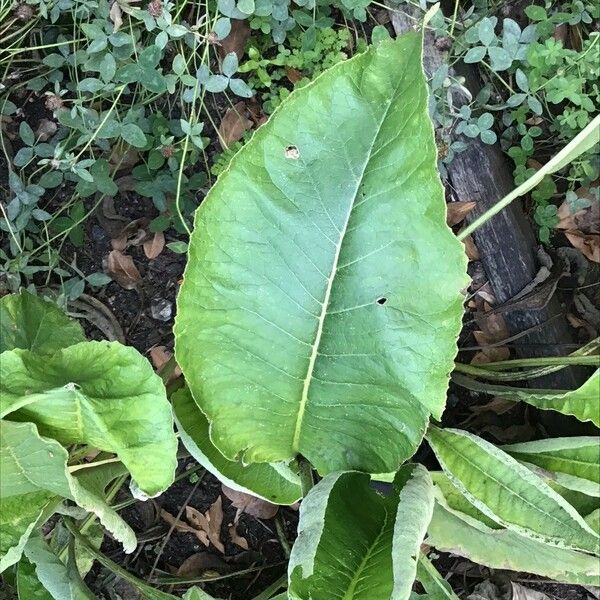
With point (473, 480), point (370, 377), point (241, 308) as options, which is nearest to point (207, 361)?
point (241, 308)

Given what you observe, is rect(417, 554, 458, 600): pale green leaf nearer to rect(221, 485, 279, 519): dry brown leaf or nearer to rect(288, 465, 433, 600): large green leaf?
rect(288, 465, 433, 600): large green leaf

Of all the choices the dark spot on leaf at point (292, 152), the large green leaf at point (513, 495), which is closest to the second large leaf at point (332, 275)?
the dark spot on leaf at point (292, 152)

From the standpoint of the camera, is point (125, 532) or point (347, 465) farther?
point (347, 465)

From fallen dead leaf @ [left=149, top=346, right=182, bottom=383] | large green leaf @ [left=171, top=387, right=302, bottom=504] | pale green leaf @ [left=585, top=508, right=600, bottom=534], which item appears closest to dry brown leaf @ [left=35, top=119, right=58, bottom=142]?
fallen dead leaf @ [left=149, top=346, right=182, bottom=383]

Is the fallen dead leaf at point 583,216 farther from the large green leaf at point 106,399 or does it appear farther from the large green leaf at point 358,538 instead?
the large green leaf at point 106,399

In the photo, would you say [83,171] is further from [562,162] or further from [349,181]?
[562,162]

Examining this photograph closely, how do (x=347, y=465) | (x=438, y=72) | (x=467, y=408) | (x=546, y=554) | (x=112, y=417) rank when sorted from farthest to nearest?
(x=467, y=408), (x=438, y=72), (x=546, y=554), (x=347, y=465), (x=112, y=417)

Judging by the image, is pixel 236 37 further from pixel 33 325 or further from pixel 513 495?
pixel 513 495
